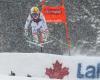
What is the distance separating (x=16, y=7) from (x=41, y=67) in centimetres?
1361

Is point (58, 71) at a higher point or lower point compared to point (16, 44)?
higher

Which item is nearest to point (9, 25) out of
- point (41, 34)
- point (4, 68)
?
point (41, 34)

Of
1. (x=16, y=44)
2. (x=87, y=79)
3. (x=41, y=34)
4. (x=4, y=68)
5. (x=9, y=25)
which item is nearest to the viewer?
(x=87, y=79)

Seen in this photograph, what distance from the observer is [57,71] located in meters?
10.4

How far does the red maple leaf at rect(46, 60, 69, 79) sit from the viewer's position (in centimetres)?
1042

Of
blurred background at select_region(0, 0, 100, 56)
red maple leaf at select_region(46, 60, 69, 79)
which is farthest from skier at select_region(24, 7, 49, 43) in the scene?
blurred background at select_region(0, 0, 100, 56)

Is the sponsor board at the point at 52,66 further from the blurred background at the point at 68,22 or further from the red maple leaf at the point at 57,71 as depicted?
the blurred background at the point at 68,22

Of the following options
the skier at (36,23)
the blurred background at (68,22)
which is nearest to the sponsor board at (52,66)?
the skier at (36,23)

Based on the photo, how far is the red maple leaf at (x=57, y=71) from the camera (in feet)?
34.2

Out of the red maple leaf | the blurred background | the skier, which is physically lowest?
the blurred background

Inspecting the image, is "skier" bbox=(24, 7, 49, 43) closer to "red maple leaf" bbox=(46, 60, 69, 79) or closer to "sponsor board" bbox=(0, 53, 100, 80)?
"sponsor board" bbox=(0, 53, 100, 80)

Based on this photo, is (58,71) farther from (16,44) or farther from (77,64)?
(16,44)

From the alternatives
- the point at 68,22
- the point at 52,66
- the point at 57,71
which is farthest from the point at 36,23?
the point at 68,22

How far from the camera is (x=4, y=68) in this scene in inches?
429
